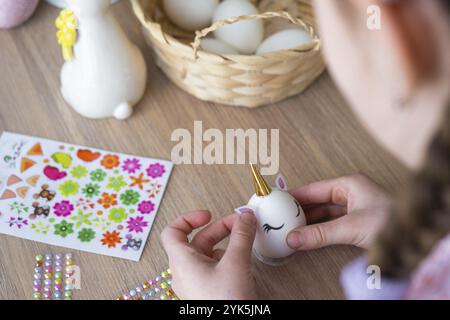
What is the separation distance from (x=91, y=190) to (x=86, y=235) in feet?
0.22

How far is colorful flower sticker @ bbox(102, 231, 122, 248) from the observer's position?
28.7 inches

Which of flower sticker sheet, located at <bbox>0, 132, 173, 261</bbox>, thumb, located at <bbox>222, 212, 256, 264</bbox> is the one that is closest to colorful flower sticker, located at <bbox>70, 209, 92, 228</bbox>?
flower sticker sheet, located at <bbox>0, 132, 173, 261</bbox>

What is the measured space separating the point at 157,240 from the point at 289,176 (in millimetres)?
196

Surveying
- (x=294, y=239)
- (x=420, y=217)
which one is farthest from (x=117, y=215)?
(x=420, y=217)

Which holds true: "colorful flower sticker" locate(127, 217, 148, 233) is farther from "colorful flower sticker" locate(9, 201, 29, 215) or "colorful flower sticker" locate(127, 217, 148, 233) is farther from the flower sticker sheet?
"colorful flower sticker" locate(9, 201, 29, 215)

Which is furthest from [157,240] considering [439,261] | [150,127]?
[439,261]

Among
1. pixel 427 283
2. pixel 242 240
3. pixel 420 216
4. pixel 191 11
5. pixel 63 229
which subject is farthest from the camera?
pixel 191 11

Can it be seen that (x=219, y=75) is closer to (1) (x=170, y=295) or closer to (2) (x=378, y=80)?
(1) (x=170, y=295)

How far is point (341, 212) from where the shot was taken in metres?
0.74

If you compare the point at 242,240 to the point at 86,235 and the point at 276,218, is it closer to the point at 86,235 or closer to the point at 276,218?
the point at 276,218

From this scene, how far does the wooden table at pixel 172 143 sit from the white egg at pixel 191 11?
3.2 inches

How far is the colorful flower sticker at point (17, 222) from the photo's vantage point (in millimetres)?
744

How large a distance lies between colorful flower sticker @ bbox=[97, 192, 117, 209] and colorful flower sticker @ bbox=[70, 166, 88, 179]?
45mm

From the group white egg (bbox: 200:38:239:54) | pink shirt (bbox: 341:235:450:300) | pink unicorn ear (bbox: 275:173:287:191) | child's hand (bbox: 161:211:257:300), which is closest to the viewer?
pink shirt (bbox: 341:235:450:300)
